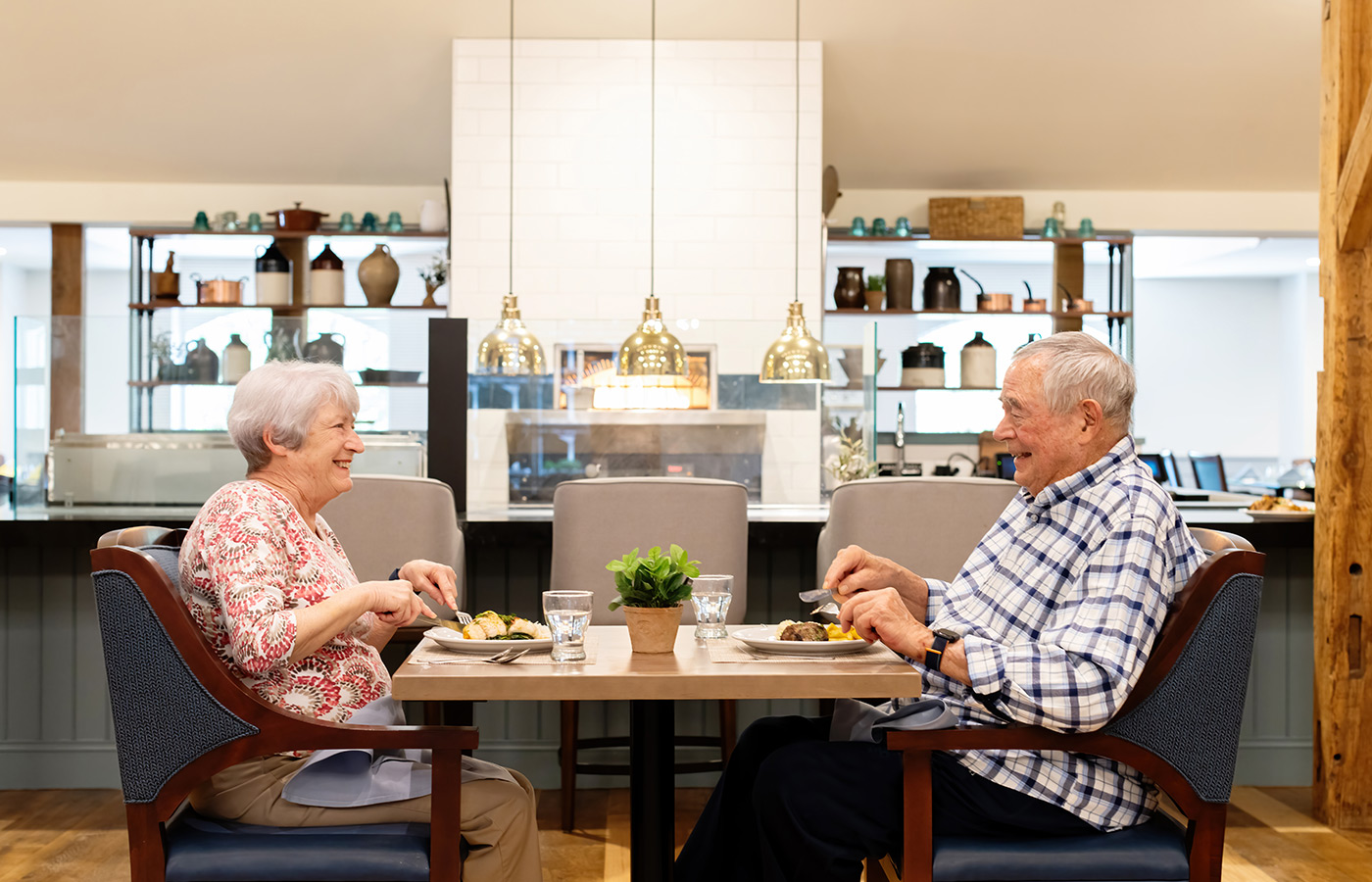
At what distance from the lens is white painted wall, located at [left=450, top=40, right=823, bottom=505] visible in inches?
207

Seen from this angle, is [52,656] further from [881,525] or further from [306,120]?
[306,120]

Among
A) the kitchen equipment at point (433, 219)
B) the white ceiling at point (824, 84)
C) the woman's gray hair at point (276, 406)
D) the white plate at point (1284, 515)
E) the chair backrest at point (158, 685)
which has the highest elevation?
the white ceiling at point (824, 84)

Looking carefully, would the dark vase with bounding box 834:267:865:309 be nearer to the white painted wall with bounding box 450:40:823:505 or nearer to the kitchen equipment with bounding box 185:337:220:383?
the white painted wall with bounding box 450:40:823:505

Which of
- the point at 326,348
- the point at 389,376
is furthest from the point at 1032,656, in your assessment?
the point at 326,348

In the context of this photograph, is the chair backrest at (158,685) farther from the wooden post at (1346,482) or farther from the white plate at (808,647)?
the wooden post at (1346,482)

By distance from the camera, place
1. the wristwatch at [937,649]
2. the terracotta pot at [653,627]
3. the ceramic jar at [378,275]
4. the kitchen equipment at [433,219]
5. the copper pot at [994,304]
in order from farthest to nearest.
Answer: the copper pot at [994,304]
the kitchen equipment at [433,219]
the ceramic jar at [378,275]
the terracotta pot at [653,627]
the wristwatch at [937,649]

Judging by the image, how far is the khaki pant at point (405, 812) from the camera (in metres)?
1.60

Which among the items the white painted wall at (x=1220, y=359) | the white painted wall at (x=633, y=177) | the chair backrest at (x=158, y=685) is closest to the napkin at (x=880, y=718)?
the chair backrest at (x=158, y=685)

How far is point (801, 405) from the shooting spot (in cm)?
382

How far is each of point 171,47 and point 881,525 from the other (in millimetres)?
4329

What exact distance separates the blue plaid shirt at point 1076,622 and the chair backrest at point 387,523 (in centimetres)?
148

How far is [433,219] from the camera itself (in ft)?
23.2

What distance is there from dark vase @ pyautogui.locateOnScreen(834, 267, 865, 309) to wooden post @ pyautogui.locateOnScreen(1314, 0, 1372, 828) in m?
3.44

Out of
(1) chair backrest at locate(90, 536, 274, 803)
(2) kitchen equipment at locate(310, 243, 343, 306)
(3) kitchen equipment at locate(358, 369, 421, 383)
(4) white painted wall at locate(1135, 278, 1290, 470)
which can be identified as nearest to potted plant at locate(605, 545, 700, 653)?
(1) chair backrest at locate(90, 536, 274, 803)
